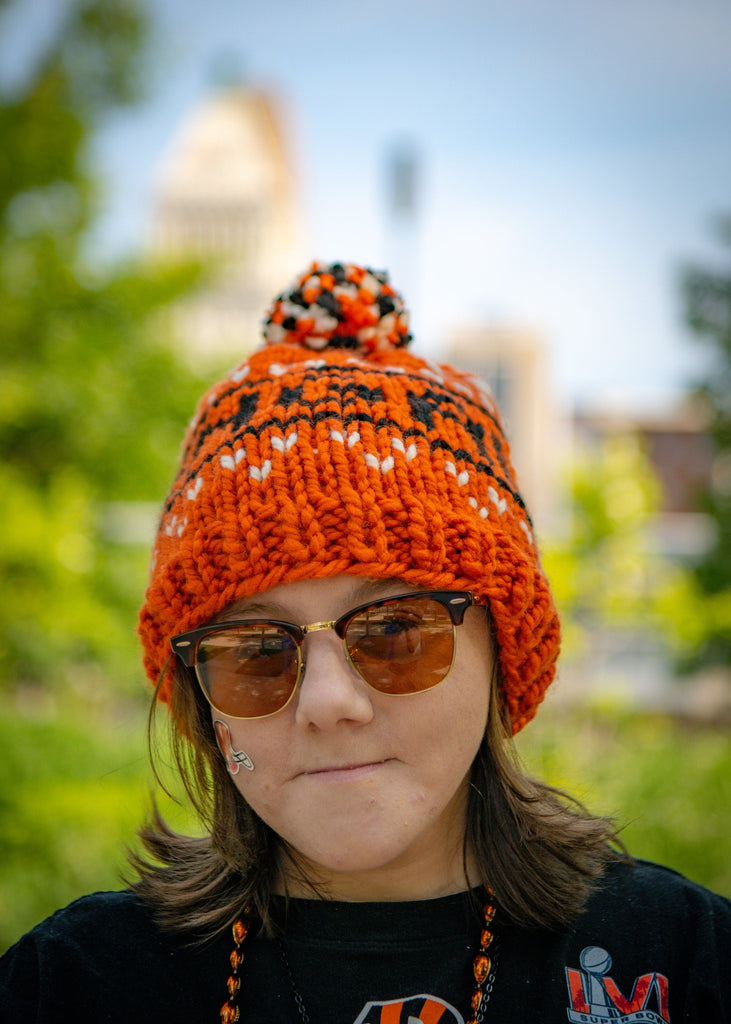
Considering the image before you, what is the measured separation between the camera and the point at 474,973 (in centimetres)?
136

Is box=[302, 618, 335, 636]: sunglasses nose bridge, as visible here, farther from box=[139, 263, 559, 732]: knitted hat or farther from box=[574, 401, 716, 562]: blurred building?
box=[574, 401, 716, 562]: blurred building

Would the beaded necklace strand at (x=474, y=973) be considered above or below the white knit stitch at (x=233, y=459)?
below

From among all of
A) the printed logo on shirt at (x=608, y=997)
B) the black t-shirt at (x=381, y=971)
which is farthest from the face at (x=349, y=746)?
the printed logo on shirt at (x=608, y=997)

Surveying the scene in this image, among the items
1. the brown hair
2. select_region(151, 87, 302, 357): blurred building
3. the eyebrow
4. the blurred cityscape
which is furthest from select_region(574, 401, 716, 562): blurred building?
select_region(151, 87, 302, 357): blurred building

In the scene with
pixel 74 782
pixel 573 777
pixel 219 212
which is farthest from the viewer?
pixel 219 212

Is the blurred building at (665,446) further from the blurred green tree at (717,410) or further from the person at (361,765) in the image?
the person at (361,765)

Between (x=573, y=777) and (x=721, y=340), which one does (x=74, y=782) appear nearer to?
(x=573, y=777)

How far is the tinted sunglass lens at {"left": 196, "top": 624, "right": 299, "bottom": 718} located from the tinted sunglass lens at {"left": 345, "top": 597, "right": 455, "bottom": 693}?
0.10m

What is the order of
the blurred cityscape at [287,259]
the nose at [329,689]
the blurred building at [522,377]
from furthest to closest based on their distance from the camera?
1. the blurred building at [522,377]
2. the blurred cityscape at [287,259]
3. the nose at [329,689]

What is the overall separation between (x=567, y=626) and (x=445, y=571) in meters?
6.20

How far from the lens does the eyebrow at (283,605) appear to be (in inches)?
52.0

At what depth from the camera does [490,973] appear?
137cm

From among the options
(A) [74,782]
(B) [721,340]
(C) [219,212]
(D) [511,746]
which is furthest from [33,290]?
(C) [219,212]

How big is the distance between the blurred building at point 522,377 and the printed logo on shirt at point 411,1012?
984 inches
